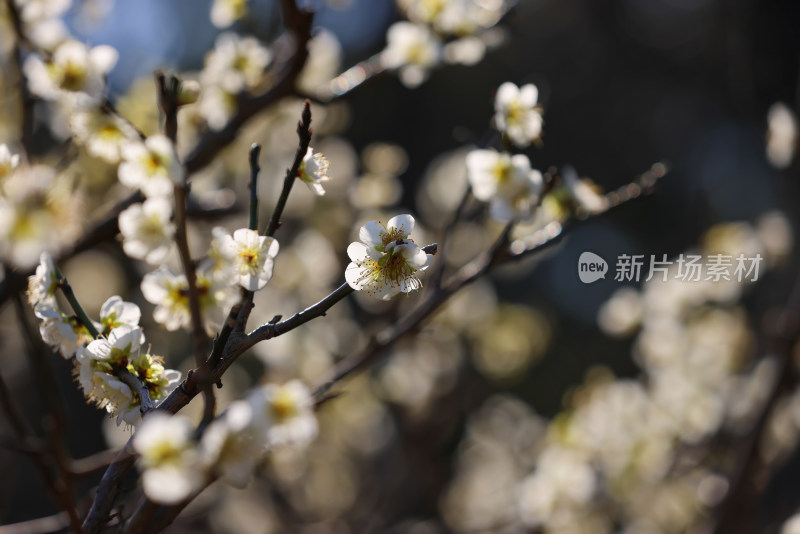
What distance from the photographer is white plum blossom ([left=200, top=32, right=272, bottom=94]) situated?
1.68 metres

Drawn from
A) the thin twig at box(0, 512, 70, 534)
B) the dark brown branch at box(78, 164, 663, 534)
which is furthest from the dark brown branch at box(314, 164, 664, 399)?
the thin twig at box(0, 512, 70, 534)

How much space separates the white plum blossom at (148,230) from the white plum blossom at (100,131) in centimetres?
41

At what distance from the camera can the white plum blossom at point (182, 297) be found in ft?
2.64

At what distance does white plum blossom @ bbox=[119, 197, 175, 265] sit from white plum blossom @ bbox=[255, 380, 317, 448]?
27 centimetres

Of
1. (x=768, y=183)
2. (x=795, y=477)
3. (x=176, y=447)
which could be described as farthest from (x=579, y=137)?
(x=176, y=447)

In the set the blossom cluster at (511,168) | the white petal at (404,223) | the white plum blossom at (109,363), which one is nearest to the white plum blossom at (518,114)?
the blossom cluster at (511,168)

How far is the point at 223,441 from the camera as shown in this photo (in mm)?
618

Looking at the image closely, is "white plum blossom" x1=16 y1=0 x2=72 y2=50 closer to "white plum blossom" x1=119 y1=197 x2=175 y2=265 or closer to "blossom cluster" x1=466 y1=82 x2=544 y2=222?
"white plum blossom" x1=119 y1=197 x2=175 y2=265

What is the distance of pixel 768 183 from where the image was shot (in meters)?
5.30

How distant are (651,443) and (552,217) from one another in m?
1.30

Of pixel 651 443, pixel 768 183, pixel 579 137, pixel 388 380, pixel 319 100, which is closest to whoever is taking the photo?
pixel 319 100

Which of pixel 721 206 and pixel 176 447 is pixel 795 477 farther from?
pixel 176 447
